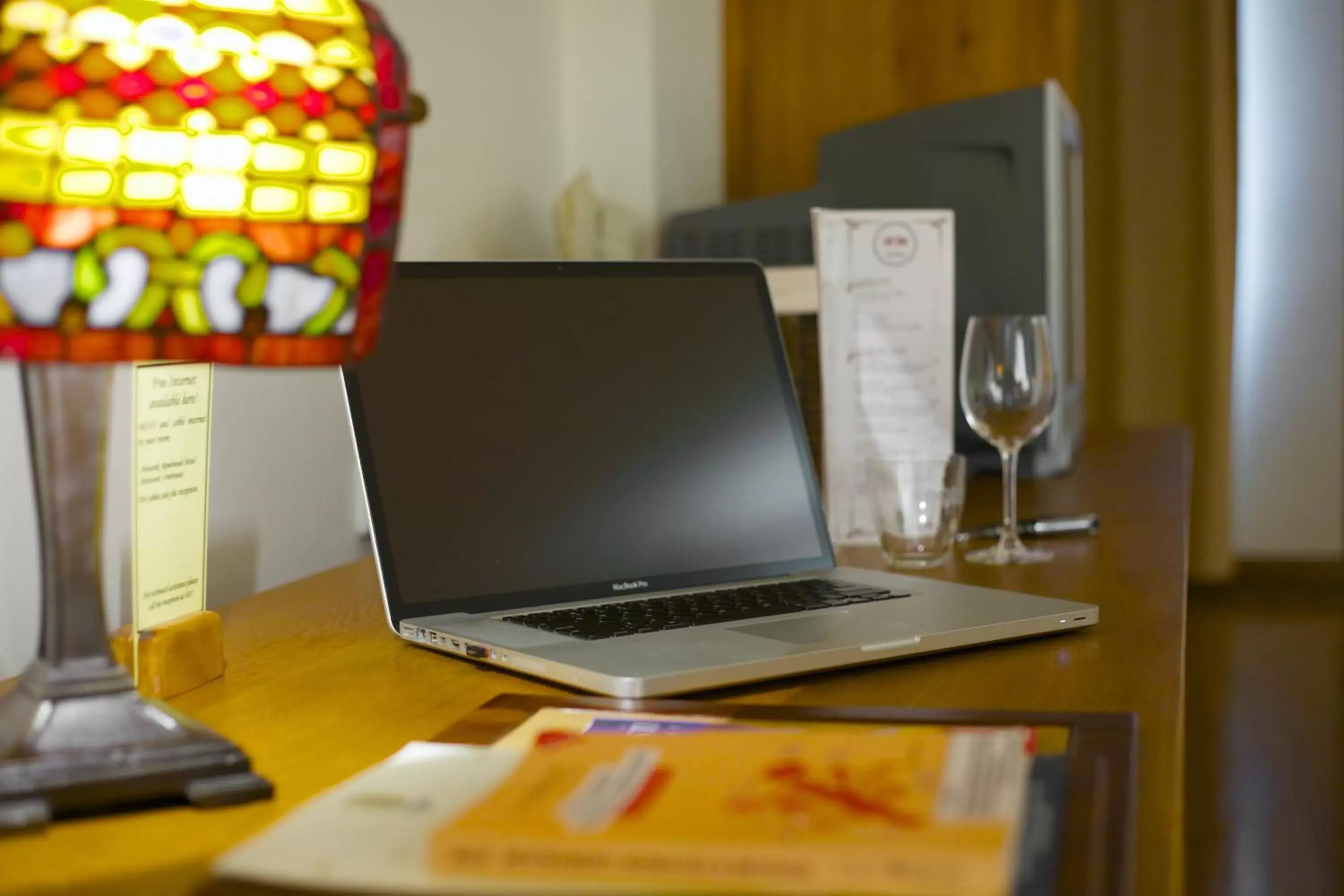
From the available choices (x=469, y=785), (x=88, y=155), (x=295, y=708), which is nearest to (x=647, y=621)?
(x=295, y=708)

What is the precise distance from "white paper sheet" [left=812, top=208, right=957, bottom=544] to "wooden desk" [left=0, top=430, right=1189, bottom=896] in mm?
104

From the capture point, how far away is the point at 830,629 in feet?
2.76

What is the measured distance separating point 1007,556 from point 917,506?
91 mm

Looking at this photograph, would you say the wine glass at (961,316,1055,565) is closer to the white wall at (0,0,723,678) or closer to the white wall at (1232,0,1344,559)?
the white wall at (0,0,723,678)

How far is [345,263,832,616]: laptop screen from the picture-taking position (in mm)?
928

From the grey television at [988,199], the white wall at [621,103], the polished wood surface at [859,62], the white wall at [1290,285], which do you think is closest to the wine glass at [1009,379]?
the grey television at [988,199]

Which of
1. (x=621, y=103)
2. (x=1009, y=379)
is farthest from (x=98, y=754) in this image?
(x=621, y=103)

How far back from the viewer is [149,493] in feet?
2.47

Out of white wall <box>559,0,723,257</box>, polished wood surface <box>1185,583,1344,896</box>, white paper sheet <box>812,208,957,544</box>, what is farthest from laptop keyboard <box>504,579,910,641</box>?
polished wood surface <box>1185,583,1344,896</box>

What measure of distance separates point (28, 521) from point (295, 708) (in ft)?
0.99

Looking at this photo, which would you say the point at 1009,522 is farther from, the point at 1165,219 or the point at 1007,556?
the point at 1165,219

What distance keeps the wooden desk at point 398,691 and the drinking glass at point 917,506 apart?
0.03 meters

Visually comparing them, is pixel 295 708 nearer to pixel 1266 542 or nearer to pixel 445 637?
pixel 445 637

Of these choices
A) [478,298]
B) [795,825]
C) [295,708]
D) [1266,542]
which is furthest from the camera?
[1266,542]
